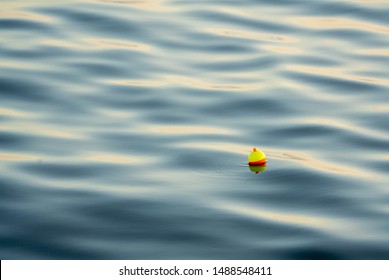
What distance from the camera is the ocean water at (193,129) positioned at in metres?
5.50

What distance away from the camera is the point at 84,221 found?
18.4 ft

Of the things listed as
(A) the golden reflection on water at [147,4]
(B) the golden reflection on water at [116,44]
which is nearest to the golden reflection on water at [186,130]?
(B) the golden reflection on water at [116,44]

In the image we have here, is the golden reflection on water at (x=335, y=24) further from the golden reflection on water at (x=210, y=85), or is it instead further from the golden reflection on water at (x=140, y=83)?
the golden reflection on water at (x=140, y=83)

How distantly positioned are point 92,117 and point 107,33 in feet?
6.81

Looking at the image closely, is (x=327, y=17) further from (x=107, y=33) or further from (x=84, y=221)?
(x=84, y=221)

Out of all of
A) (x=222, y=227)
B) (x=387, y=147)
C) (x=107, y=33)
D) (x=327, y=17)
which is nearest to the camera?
(x=222, y=227)

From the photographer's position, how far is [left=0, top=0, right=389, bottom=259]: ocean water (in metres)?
5.50

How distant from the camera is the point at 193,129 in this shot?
7.02m

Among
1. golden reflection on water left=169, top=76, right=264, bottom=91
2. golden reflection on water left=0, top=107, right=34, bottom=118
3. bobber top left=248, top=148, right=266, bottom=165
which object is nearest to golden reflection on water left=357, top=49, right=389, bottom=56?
golden reflection on water left=169, top=76, right=264, bottom=91

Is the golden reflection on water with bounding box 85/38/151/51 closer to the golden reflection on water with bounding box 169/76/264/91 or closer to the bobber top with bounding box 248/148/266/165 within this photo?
the golden reflection on water with bounding box 169/76/264/91

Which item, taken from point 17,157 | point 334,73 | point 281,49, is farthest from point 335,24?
point 17,157

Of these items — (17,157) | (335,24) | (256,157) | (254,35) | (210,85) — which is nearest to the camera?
(256,157)

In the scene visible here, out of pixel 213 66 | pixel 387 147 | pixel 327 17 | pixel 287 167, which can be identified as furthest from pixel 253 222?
pixel 327 17

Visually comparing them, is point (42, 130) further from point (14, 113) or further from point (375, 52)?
point (375, 52)
